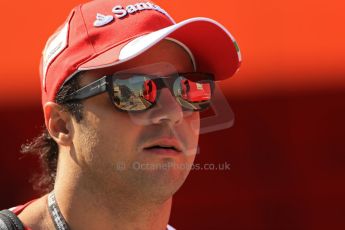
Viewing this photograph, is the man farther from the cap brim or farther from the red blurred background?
the red blurred background

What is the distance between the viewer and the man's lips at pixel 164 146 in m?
2.16

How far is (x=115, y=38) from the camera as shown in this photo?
7.30ft

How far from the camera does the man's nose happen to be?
220 centimetres

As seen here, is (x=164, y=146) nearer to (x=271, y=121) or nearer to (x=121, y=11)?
(x=121, y=11)

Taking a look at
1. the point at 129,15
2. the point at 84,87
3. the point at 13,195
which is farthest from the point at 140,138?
the point at 13,195

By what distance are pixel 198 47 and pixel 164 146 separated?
0.41 metres

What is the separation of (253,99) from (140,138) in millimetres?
1430

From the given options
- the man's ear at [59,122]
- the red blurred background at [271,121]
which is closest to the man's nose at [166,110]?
the man's ear at [59,122]

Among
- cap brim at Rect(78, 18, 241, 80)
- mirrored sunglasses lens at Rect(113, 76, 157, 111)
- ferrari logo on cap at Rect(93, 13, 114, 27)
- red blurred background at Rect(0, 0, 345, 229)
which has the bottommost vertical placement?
red blurred background at Rect(0, 0, 345, 229)

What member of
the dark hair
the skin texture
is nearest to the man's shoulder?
the skin texture

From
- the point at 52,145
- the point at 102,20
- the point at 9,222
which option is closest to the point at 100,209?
the point at 9,222

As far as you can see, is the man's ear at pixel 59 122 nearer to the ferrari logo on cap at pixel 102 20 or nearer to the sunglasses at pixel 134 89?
the sunglasses at pixel 134 89

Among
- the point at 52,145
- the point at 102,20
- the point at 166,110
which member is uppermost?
the point at 102,20

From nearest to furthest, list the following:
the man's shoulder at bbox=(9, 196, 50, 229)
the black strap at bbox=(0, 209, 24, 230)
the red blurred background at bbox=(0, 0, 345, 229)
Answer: the black strap at bbox=(0, 209, 24, 230) < the man's shoulder at bbox=(9, 196, 50, 229) < the red blurred background at bbox=(0, 0, 345, 229)
